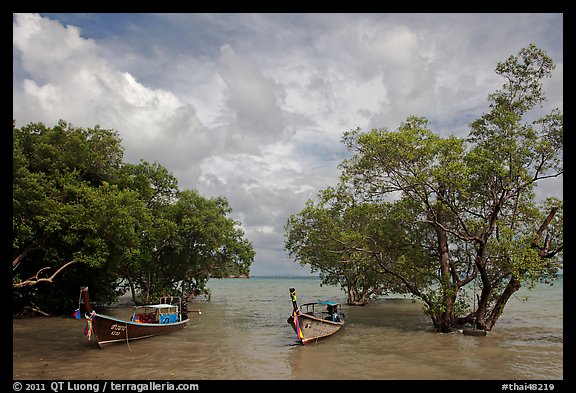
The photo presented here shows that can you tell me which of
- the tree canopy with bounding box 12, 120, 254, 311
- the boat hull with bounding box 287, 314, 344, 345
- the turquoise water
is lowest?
the turquoise water

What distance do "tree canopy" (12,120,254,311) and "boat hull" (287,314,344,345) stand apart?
11468mm

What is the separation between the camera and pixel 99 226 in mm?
21359

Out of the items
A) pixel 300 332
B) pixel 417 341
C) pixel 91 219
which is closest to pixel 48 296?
pixel 91 219

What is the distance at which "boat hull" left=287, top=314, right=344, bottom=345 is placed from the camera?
57.8ft

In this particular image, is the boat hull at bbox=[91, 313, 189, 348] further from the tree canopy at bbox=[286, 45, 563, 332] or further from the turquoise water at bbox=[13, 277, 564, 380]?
the tree canopy at bbox=[286, 45, 563, 332]

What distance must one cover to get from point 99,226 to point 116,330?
6916 mm

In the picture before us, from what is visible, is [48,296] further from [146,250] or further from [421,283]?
[421,283]

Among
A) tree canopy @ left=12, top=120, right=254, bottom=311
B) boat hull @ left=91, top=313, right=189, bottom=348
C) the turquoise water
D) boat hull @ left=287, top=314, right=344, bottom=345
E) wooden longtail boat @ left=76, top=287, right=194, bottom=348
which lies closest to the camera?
the turquoise water

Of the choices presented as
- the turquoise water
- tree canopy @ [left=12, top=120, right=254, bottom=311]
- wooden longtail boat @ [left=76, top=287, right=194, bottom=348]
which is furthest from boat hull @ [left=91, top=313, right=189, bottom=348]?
tree canopy @ [left=12, top=120, right=254, bottom=311]

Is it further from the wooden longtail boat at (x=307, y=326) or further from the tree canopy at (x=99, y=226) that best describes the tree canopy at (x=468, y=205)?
the tree canopy at (x=99, y=226)

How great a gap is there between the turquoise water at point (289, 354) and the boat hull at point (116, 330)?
0.38 m

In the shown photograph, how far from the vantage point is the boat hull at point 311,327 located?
17.6m

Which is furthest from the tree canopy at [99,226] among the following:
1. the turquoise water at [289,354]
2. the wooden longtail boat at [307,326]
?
the wooden longtail boat at [307,326]

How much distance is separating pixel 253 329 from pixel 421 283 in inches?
409
